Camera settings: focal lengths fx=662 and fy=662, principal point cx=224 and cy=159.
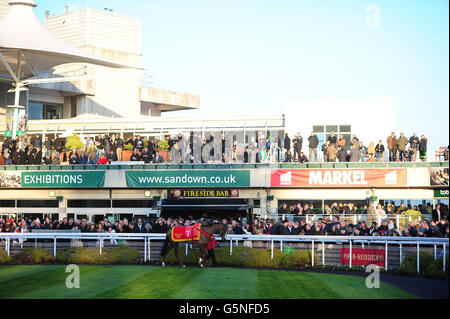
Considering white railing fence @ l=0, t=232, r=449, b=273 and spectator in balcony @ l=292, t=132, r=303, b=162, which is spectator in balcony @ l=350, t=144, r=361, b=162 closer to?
spectator in balcony @ l=292, t=132, r=303, b=162

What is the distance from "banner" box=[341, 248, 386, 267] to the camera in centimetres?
1627

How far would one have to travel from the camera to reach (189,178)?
30.0 meters

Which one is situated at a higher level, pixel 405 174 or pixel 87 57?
pixel 87 57

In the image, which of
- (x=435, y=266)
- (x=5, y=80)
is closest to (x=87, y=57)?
(x=5, y=80)

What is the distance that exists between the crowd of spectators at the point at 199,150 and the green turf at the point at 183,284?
42.5 feet

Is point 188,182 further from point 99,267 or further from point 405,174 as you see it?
point 99,267

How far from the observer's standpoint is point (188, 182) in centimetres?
3006

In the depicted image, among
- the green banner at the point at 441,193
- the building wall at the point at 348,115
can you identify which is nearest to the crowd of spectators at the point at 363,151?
the green banner at the point at 441,193

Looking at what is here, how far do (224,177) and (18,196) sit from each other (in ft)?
36.0

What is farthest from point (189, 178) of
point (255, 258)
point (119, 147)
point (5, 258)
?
point (255, 258)

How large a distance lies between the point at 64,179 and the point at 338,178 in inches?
503

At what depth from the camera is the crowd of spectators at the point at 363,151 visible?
27.6m

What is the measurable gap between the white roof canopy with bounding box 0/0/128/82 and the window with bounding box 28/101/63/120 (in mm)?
7556

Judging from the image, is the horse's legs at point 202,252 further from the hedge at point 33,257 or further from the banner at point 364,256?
the hedge at point 33,257
